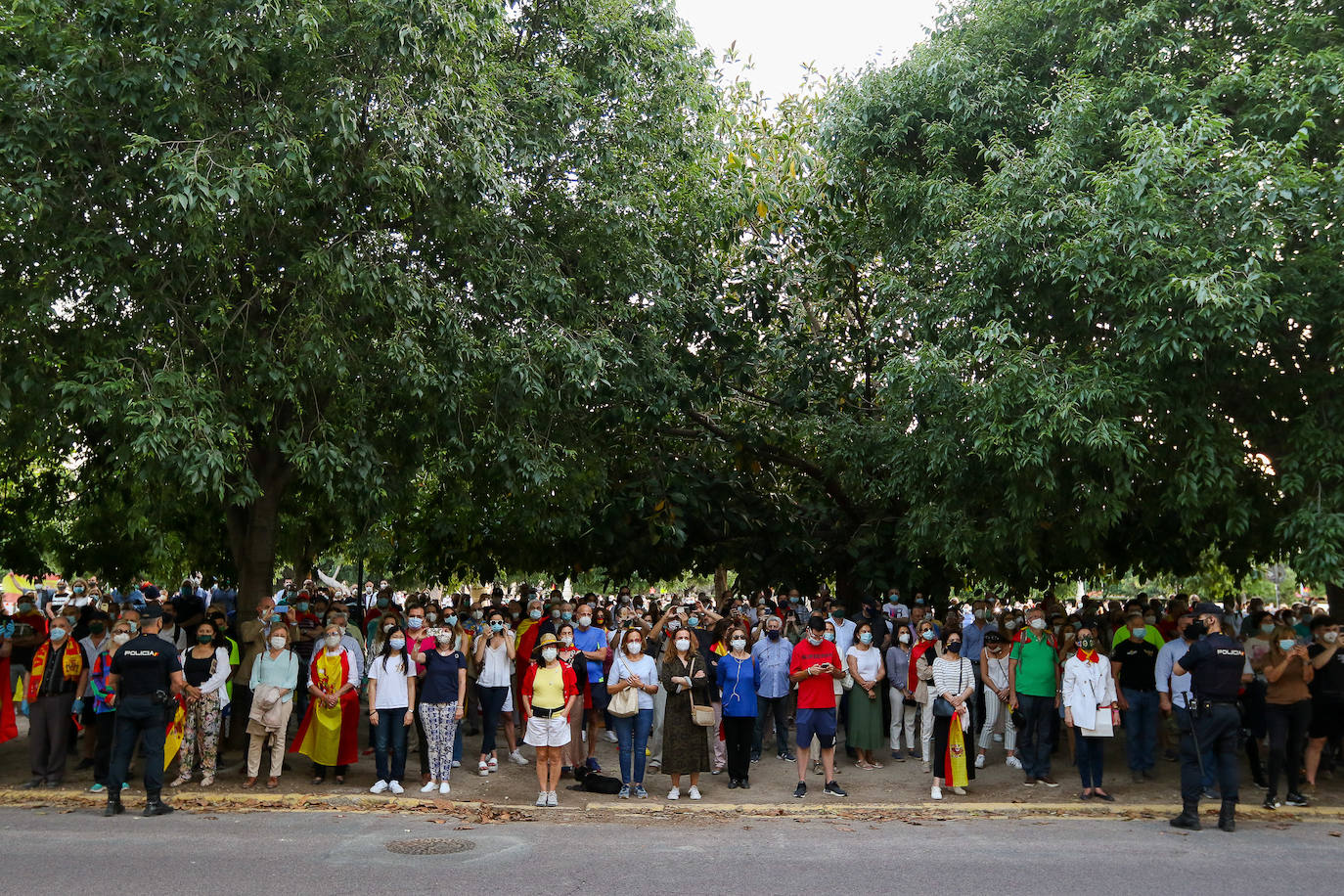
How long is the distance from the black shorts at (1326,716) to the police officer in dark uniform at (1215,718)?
2446 millimetres

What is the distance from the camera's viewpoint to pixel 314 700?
12320 millimetres

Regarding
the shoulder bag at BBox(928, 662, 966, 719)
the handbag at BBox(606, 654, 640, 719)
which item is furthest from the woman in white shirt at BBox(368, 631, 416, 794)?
the shoulder bag at BBox(928, 662, 966, 719)

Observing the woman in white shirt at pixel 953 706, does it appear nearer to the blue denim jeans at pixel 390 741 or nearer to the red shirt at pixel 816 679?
the red shirt at pixel 816 679

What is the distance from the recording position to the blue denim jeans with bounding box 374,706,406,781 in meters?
11.7

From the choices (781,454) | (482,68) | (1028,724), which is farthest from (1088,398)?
(781,454)

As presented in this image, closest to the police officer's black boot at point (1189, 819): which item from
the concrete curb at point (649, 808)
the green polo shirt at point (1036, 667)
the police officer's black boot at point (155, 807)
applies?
the concrete curb at point (649, 808)

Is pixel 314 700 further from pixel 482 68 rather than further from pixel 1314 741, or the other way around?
pixel 1314 741

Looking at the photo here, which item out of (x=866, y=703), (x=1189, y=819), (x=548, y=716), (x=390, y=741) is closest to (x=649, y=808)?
(x=548, y=716)

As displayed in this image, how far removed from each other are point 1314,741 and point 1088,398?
194 inches

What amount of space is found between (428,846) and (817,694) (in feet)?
15.0

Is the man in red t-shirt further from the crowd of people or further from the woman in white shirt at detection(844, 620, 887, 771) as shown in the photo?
the woman in white shirt at detection(844, 620, 887, 771)

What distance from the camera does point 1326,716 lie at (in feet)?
39.4

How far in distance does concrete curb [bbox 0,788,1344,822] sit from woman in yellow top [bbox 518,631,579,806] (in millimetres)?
357

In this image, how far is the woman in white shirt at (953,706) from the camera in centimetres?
1159
